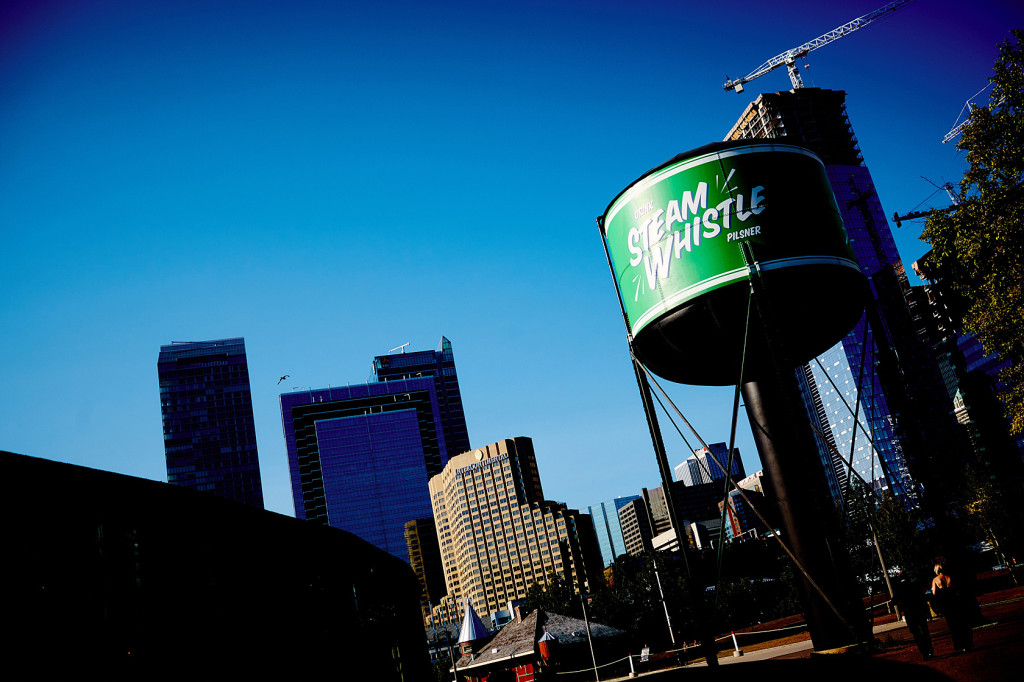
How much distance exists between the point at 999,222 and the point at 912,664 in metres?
16.3

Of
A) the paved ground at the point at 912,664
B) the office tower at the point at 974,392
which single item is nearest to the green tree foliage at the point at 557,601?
the paved ground at the point at 912,664

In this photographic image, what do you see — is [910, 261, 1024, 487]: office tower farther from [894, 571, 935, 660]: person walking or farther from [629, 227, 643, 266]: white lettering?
[894, 571, 935, 660]: person walking

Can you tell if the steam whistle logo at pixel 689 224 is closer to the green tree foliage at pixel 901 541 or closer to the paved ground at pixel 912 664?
the paved ground at pixel 912 664

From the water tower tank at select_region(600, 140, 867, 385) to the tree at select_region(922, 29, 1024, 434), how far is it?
6.41 m

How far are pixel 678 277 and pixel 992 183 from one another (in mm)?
11910

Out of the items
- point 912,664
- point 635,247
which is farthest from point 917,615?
point 635,247

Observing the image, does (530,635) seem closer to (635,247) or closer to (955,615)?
(635,247)

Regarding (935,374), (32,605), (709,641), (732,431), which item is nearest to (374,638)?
(709,641)

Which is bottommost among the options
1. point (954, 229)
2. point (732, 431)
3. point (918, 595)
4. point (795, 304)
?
point (918, 595)

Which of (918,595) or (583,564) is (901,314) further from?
(918,595)

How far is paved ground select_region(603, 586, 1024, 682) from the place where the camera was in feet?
23.8

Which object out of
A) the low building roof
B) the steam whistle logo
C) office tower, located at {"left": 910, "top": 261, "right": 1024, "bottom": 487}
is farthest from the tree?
office tower, located at {"left": 910, "top": 261, "right": 1024, "bottom": 487}

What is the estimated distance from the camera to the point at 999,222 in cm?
1983

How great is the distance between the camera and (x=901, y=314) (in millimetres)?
152375
